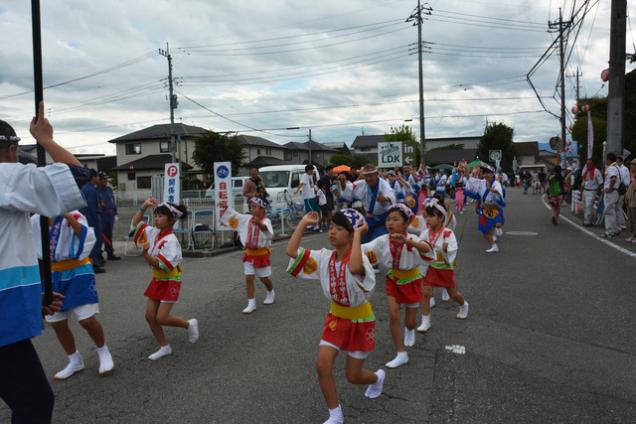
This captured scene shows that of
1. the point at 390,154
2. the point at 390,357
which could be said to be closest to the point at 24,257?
the point at 390,357

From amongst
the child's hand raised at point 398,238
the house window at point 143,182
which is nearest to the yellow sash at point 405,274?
the child's hand raised at point 398,238

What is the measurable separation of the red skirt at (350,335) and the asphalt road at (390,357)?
1.76 feet

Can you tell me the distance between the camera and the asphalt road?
140 inches

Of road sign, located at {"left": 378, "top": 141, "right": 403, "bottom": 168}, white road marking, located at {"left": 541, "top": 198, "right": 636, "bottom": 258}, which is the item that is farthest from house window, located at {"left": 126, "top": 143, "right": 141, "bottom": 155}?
white road marking, located at {"left": 541, "top": 198, "right": 636, "bottom": 258}

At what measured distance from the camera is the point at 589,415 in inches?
134

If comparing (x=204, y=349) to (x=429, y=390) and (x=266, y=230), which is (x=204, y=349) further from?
(x=429, y=390)

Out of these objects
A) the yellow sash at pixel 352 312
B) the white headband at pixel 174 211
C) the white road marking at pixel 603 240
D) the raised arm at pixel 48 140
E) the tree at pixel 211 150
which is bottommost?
the white road marking at pixel 603 240

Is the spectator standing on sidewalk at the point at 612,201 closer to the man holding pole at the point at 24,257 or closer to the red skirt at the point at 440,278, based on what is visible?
the red skirt at the point at 440,278

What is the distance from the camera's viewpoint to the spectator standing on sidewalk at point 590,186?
13.7 m

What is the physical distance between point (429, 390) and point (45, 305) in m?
2.79

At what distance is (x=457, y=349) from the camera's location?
477 cm

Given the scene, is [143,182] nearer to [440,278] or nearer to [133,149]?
[133,149]

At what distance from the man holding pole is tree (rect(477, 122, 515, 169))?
6591 centimetres

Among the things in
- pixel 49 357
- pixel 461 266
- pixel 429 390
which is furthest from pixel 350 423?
pixel 461 266
